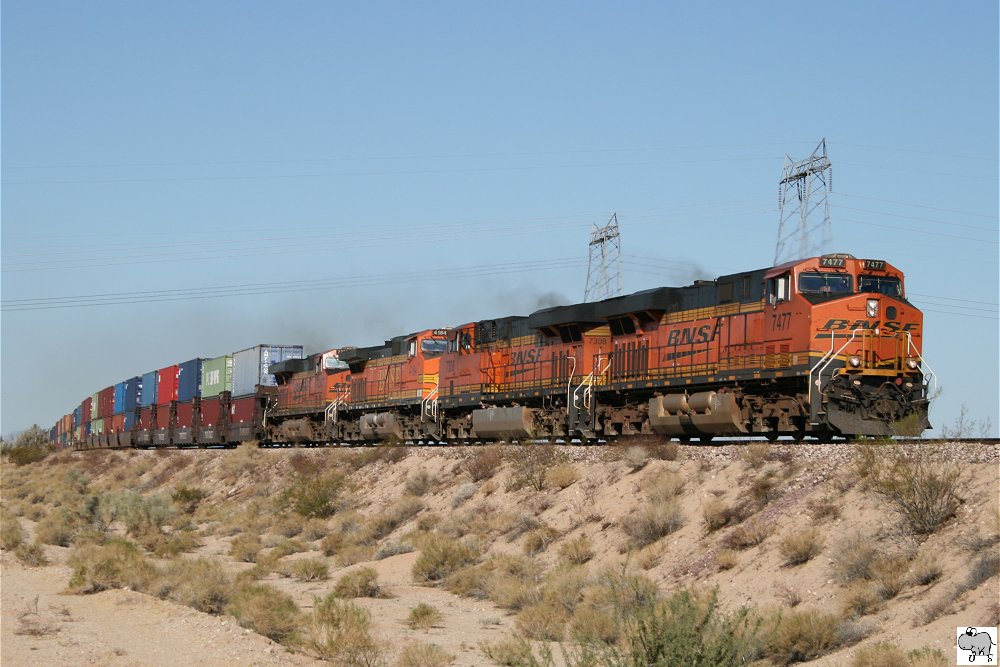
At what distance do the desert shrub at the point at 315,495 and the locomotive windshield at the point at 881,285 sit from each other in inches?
615

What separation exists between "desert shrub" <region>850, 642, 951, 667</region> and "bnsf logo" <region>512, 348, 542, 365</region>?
19868 millimetres

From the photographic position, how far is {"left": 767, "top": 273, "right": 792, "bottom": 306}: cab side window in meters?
21.9

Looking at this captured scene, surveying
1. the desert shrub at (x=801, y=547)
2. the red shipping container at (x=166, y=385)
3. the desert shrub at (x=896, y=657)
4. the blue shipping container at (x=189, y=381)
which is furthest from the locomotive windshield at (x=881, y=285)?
the red shipping container at (x=166, y=385)

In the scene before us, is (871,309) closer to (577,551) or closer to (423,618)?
(577,551)

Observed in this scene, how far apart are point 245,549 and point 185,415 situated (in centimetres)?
3352

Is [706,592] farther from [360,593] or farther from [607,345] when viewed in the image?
[607,345]

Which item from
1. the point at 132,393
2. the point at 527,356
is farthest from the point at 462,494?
the point at 132,393

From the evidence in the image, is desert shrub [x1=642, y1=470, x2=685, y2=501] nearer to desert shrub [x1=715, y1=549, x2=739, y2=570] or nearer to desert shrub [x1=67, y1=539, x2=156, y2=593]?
desert shrub [x1=715, y1=549, x2=739, y2=570]

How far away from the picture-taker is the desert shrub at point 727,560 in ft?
51.3

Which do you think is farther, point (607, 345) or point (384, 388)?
point (384, 388)

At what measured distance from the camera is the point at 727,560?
617 inches

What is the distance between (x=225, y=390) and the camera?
53.7 meters

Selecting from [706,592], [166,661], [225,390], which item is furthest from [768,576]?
[225,390]

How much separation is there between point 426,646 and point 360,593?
5794 millimetres
